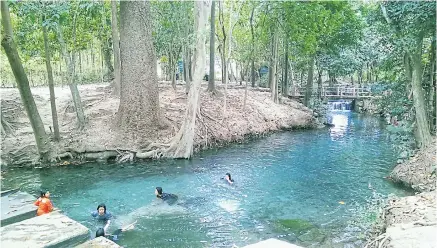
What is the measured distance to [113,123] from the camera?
52.2 feet

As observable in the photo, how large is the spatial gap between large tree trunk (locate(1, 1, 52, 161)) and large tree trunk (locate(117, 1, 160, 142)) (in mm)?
3304

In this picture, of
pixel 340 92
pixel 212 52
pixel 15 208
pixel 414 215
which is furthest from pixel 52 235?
pixel 340 92

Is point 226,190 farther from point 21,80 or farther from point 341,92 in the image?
point 341,92

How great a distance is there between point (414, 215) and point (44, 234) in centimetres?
614

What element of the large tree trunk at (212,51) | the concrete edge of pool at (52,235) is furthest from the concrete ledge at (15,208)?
the large tree trunk at (212,51)

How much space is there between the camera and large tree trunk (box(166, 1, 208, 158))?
A: 14766 mm

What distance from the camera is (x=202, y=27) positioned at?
1441cm

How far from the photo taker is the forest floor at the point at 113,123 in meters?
14.6

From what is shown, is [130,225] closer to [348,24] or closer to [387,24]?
[387,24]

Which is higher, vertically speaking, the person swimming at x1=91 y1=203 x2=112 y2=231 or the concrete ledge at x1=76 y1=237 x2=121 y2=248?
the concrete ledge at x1=76 y1=237 x2=121 y2=248

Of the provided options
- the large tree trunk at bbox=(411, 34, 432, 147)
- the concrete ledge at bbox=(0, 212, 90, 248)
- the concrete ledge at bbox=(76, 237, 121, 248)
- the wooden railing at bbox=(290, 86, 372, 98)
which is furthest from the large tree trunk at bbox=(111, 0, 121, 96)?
the wooden railing at bbox=(290, 86, 372, 98)

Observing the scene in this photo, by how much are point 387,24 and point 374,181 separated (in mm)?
5225

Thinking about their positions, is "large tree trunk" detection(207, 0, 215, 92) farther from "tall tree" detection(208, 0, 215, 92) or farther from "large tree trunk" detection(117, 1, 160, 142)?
"large tree trunk" detection(117, 1, 160, 142)

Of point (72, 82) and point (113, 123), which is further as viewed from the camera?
point (113, 123)
